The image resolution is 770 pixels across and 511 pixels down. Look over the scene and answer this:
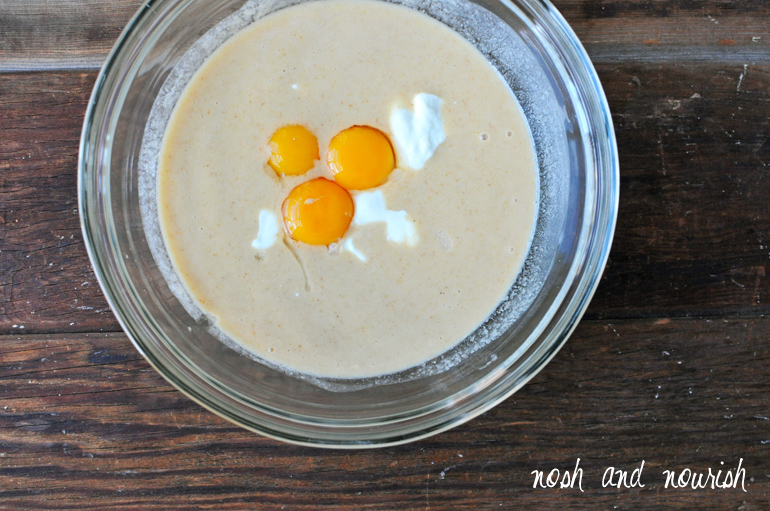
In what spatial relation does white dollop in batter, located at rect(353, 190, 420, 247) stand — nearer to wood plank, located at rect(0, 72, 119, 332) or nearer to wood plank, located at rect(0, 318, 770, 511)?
wood plank, located at rect(0, 318, 770, 511)

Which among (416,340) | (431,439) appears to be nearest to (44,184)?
(416,340)

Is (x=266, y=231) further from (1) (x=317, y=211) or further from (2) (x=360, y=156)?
(2) (x=360, y=156)

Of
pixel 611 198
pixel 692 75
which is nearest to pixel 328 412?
pixel 611 198

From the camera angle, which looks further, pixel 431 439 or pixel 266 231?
pixel 431 439

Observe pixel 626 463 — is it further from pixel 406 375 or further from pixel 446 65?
pixel 446 65

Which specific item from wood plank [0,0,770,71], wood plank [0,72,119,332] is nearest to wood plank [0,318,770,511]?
wood plank [0,72,119,332]

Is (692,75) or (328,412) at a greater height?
(692,75)
